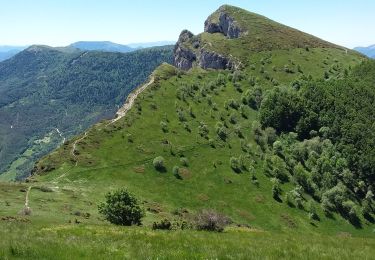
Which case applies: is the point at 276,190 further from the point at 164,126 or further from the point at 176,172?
the point at 164,126

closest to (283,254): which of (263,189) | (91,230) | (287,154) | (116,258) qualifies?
(116,258)

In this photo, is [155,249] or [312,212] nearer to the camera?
[155,249]

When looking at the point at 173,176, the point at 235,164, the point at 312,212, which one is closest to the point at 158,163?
the point at 173,176

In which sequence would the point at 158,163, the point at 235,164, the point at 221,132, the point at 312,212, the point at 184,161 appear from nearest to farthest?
the point at 312,212 → the point at 158,163 → the point at 184,161 → the point at 235,164 → the point at 221,132

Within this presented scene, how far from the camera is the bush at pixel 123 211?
219ft

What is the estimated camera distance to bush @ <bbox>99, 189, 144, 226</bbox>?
219 ft

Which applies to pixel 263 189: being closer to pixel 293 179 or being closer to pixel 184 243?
pixel 293 179

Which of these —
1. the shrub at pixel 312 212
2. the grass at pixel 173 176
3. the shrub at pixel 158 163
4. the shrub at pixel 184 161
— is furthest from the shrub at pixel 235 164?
the shrub at pixel 312 212

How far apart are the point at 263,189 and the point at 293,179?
56.2 ft

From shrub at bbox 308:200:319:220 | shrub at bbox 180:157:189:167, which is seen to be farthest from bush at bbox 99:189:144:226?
shrub at bbox 180:157:189:167

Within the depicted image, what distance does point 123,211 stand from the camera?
67.6 meters

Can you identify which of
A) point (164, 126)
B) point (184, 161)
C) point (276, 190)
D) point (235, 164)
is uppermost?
point (164, 126)

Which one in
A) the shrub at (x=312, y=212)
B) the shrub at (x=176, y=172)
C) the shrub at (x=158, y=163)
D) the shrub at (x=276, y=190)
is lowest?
the shrub at (x=312, y=212)

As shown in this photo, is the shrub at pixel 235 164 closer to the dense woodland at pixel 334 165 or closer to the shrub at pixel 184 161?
the dense woodland at pixel 334 165
